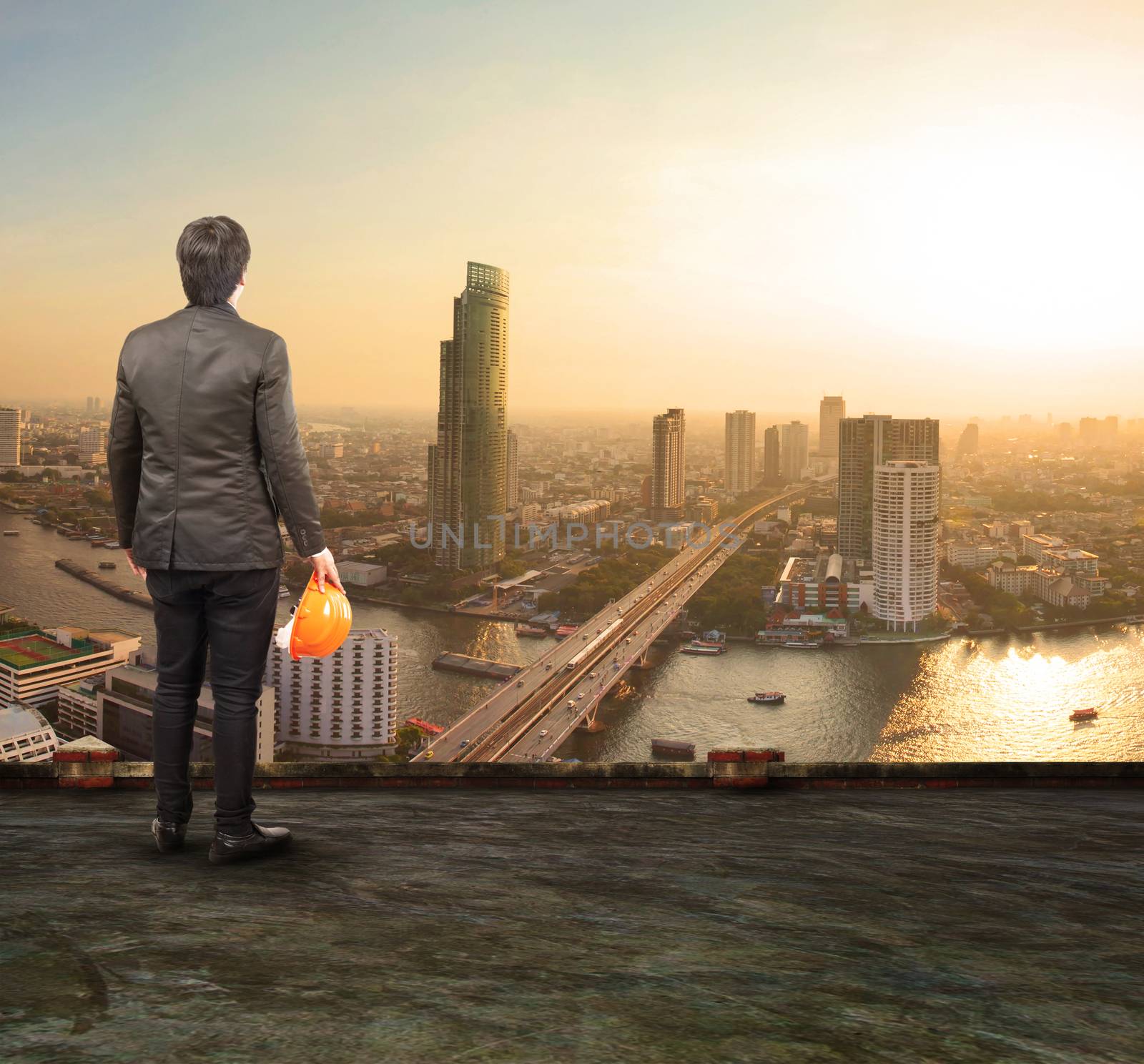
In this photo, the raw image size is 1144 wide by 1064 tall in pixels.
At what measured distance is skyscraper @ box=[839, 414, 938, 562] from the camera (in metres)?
20.2

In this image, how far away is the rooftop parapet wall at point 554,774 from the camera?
1530mm

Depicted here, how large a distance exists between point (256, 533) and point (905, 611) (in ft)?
56.6

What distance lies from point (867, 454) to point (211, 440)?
21.4 meters

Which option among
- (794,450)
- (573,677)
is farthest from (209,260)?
(794,450)

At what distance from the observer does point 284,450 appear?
1.00 meters

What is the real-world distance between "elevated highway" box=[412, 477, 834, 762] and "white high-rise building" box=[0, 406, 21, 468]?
12006 mm

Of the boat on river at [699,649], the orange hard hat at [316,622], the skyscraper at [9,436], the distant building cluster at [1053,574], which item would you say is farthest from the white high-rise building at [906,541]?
the skyscraper at [9,436]

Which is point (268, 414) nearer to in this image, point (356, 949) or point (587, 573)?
point (356, 949)

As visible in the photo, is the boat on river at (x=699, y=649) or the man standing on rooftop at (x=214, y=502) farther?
the boat on river at (x=699, y=649)

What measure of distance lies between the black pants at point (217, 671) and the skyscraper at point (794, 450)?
84.1ft

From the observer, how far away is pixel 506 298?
23234 millimetres

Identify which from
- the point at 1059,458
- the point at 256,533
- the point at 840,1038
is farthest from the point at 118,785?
the point at 1059,458

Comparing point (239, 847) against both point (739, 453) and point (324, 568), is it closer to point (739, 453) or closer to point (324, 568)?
point (324, 568)

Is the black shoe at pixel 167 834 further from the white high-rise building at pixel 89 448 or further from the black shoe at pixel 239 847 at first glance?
the white high-rise building at pixel 89 448
